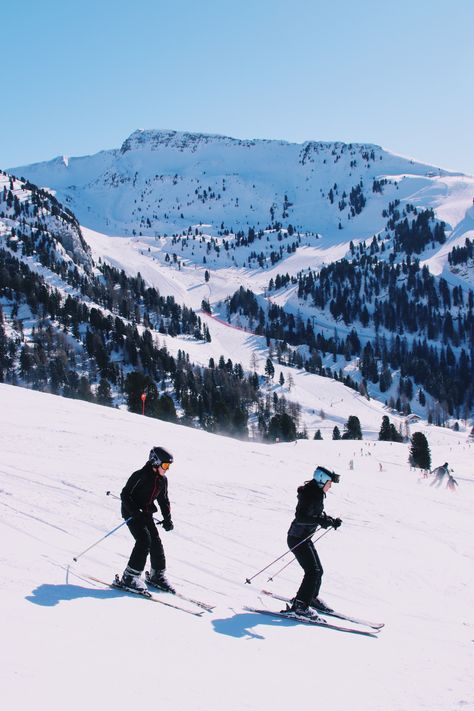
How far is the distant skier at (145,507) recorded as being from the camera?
27.6 ft

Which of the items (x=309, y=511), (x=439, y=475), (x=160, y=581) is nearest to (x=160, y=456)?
(x=160, y=581)

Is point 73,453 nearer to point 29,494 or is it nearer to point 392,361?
point 29,494

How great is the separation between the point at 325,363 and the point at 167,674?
185956mm

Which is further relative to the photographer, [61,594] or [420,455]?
[420,455]

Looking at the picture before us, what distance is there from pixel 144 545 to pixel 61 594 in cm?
142

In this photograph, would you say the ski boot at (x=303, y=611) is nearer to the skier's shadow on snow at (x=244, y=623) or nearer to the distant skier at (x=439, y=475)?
the skier's shadow on snow at (x=244, y=623)

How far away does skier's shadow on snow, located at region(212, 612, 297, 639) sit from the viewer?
24.4 feet

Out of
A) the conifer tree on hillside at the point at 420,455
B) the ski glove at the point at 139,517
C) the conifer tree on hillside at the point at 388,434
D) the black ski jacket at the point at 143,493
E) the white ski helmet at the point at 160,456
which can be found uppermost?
the white ski helmet at the point at 160,456

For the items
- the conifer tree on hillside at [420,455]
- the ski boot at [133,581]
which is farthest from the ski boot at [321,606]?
the conifer tree on hillside at [420,455]

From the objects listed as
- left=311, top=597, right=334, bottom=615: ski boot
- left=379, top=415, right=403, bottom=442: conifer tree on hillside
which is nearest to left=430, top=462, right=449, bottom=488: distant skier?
left=311, top=597, right=334, bottom=615: ski boot

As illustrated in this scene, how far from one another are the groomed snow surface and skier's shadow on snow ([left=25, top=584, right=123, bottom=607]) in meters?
0.04

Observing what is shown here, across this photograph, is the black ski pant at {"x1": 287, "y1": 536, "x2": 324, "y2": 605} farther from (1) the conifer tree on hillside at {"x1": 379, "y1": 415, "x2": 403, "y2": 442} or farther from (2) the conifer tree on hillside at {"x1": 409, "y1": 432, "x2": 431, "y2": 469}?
(1) the conifer tree on hillside at {"x1": 379, "y1": 415, "x2": 403, "y2": 442}

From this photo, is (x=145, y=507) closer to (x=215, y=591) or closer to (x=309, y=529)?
(x=215, y=591)

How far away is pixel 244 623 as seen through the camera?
7.93 m
